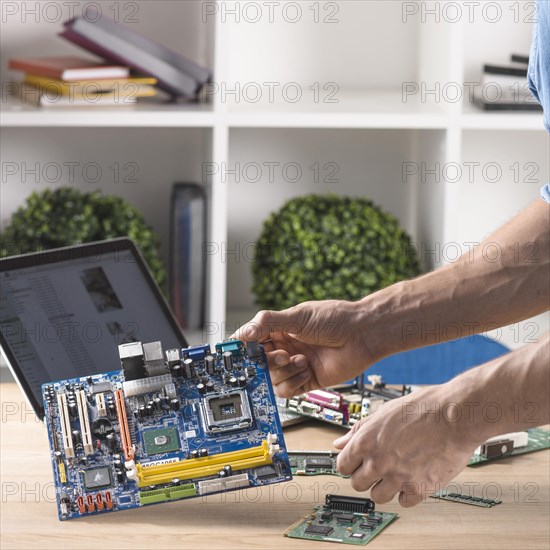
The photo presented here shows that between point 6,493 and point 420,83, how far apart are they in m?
2.00

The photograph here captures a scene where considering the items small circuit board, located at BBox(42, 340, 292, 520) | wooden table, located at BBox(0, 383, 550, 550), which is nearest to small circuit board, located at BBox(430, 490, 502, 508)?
wooden table, located at BBox(0, 383, 550, 550)

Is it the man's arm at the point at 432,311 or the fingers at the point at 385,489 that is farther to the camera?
the man's arm at the point at 432,311

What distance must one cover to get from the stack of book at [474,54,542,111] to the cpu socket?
1.61 meters

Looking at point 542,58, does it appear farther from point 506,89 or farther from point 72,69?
point 72,69

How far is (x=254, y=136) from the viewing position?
9.83ft

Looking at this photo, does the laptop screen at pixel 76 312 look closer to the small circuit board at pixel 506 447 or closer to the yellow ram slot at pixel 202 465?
the yellow ram slot at pixel 202 465

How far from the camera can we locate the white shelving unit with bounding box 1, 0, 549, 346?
2.84m

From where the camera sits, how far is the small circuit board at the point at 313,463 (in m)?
1.44

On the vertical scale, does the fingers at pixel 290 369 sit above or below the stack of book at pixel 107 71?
below

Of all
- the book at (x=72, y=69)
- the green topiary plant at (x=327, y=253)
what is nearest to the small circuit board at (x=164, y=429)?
the green topiary plant at (x=327, y=253)

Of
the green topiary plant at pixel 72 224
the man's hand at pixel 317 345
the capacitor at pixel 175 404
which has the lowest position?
the capacitor at pixel 175 404

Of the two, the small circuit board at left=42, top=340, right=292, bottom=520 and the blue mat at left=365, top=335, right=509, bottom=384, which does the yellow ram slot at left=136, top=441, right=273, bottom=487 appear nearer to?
the small circuit board at left=42, top=340, right=292, bottom=520

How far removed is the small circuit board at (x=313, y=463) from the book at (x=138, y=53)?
142 centimetres

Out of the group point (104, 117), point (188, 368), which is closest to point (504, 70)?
point (104, 117)
